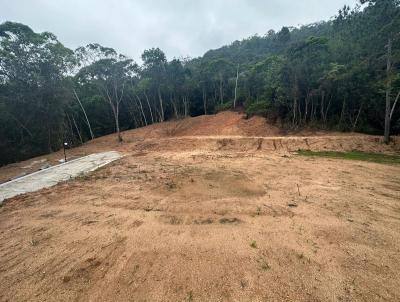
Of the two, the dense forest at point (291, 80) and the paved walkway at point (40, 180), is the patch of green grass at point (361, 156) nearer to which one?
the dense forest at point (291, 80)

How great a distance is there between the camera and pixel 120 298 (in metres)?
2.92

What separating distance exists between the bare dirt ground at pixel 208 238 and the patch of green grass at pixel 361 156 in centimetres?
214

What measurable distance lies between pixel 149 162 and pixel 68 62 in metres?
12.6

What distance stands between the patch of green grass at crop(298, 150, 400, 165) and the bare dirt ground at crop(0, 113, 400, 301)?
2138 millimetres

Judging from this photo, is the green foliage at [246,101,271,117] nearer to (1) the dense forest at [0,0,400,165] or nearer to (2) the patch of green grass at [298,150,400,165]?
(1) the dense forest at [0,0,400,165]

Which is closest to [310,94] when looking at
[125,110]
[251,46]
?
[125,110]

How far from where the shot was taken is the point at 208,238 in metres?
4.12

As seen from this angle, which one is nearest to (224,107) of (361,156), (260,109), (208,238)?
(260,109)

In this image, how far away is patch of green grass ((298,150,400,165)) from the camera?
10055 millimetres

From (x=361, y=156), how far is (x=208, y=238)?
10.0m

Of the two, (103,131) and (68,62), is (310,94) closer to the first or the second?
(68,62)

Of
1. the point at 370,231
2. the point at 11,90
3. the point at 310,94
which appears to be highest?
the point at 11,90

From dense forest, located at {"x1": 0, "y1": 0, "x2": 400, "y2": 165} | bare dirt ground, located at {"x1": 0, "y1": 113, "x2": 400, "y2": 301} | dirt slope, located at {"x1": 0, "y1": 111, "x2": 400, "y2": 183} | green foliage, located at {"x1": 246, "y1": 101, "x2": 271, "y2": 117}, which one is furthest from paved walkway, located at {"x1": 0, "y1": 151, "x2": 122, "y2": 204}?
green foliage, located at {"x1": 246, "y1": 101, "x2": 271, "y2": 117}

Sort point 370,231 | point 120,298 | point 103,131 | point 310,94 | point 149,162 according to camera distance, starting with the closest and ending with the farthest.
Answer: point 120,298 → point 370,231 → point 149,162 → point 310,94 → point 103,131
